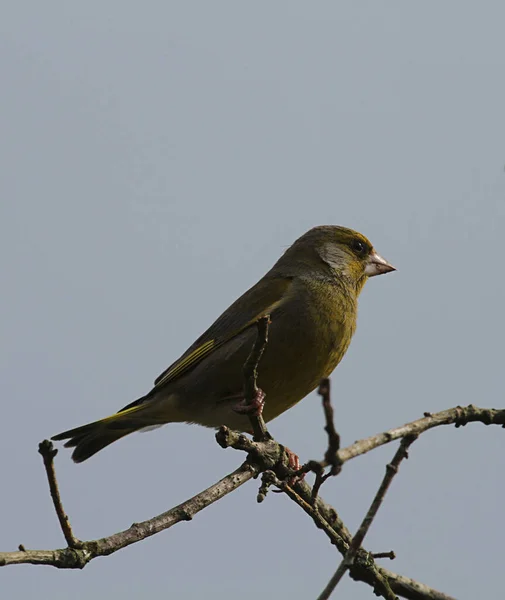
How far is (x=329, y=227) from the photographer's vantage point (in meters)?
6.67

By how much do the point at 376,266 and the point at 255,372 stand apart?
3172 millimetres

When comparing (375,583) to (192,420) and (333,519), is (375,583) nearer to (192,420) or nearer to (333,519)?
(333,519)

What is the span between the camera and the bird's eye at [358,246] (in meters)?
6.53

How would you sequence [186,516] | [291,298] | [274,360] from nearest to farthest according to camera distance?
[186,516] < [274,360] < [291,298]

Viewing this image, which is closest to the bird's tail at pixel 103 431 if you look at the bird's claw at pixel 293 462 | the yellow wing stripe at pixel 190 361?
the yellow wing stripe at pixel 190 361

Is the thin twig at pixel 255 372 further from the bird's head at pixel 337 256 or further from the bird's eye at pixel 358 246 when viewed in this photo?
the bird's eye at pixel 358 246

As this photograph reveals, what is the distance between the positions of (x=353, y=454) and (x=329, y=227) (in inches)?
168

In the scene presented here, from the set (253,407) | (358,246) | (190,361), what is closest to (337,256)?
(358,246)

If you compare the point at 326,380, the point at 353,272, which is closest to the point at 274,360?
the point at 353,272

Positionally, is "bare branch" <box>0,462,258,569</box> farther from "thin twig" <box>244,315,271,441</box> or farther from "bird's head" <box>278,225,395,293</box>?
"bird's head" <box>278,225,395,293</box>

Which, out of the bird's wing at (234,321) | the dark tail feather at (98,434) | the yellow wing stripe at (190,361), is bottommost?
the dark tail feather at (98,434)

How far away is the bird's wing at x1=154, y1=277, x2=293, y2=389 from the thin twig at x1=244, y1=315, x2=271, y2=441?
1465mm

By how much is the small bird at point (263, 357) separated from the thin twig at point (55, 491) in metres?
2.10

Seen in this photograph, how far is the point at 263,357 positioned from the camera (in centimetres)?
520
